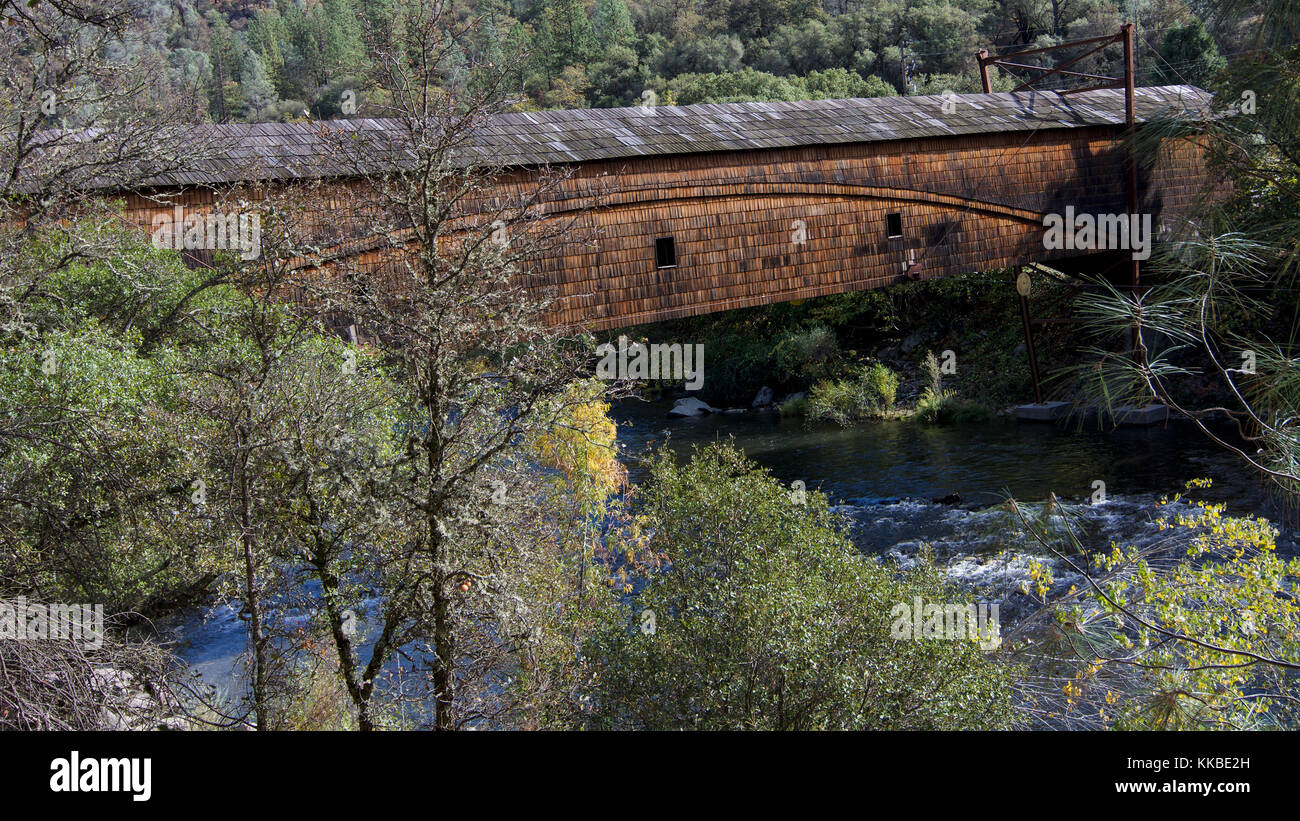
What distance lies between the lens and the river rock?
22.5 metres

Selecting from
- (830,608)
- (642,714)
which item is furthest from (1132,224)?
(642,714)

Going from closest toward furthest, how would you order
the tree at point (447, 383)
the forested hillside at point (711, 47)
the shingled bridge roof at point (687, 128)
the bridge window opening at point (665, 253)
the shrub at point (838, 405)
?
the tree at point (447, 383) < the shingled bridge roof at point (687, 128) < the bridge window opening at point (665, 253) < the shrub at point (838, 405) < the forested hillside at point (711, 47)

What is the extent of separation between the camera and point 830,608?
6.52 meters

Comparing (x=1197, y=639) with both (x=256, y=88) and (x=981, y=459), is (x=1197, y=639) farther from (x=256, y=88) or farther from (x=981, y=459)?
(x=256, y=88)

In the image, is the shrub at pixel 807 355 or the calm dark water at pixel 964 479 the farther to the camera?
the shrub at pixel 807 355

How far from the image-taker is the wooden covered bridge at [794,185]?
12008mm

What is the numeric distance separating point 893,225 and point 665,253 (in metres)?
3.68

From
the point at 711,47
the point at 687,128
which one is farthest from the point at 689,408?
the point at 711,47

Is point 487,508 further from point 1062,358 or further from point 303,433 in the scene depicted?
point 1062,358

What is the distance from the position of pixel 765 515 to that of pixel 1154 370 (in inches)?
156

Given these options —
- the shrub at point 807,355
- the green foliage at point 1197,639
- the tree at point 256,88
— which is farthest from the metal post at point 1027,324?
the tree at point 256,88

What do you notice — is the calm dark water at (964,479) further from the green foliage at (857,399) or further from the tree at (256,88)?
the tree at (256,88)

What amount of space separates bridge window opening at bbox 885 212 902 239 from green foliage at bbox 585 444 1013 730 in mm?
7781

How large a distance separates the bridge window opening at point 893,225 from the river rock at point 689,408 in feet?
29.0
